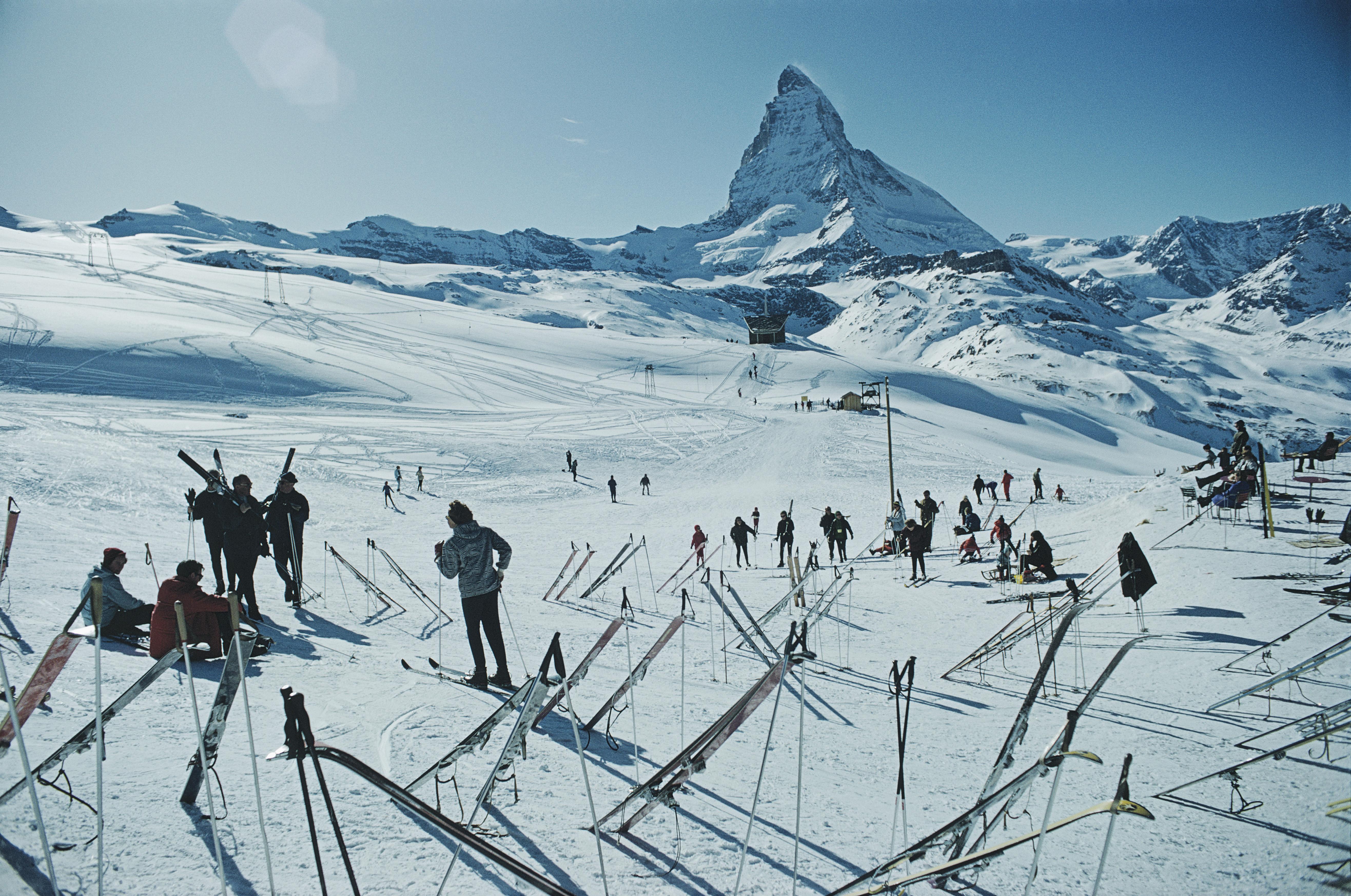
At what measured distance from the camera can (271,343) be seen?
51594 millimetres

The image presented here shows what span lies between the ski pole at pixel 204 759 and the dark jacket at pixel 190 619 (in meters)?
2.17

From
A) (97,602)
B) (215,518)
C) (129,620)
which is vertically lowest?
(129,620)

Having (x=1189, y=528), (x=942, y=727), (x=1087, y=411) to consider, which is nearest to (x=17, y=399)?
(x=942, y=727)

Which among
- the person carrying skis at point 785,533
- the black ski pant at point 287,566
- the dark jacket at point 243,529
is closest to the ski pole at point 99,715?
the dark jacket at point 243,529

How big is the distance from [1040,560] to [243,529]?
12873mm

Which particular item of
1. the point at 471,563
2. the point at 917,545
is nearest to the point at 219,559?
the point at 471,563

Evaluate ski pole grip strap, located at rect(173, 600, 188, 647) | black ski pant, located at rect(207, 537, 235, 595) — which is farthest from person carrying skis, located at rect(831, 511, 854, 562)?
ski pole grip strap, located at rect(173, 600, 188, 647)

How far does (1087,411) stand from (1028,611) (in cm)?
6499

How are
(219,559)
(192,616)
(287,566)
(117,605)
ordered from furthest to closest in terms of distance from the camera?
(287,566)
(219,559)
(117,605)
(192,616)

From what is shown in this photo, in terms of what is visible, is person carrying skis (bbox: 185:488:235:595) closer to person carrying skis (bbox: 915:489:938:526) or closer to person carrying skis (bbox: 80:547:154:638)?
person carrying skis (bbox: 80:547:154:638)

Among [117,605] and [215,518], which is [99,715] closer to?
[117,605]

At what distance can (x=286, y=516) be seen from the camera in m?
8.72

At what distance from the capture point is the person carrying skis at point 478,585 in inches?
225

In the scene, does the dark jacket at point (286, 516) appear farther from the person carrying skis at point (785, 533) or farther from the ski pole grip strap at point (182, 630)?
the person carrying skis at point (785, 533)
